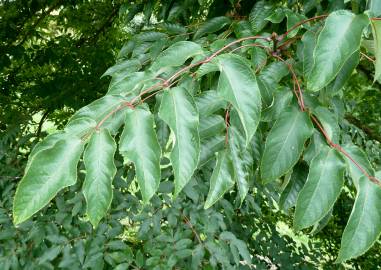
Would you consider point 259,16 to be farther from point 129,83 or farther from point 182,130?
point 182,130

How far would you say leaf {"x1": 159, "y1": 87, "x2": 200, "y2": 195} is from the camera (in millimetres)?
804

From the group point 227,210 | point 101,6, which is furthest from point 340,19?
point 101,6

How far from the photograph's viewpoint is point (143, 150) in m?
0.80

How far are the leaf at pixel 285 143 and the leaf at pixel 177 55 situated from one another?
244mm

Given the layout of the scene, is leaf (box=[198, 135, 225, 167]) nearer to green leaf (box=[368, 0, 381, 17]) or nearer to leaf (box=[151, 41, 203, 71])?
leaf (box=[151, 41, 203, 71])

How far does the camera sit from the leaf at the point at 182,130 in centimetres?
80

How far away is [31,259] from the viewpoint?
173 centimetres

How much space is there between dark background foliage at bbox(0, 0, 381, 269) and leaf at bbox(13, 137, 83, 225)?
88 centimetres

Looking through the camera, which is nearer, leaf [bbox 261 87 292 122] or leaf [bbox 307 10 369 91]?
leaf [bbox 307 10 369 91]

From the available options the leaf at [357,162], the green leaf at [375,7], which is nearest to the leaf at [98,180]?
the leaf at [357,162]

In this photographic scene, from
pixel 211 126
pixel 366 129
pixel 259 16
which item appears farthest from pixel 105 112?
pixel 366 129

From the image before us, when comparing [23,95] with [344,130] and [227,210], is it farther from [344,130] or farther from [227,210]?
[344,130]

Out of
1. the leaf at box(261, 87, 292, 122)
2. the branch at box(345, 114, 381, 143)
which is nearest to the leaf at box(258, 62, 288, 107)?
the leaf at box(261, 87, 292, 122)

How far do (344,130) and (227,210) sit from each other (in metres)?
0.84
